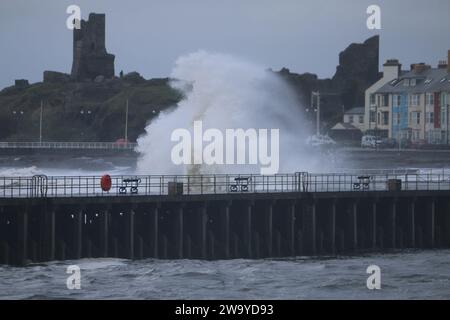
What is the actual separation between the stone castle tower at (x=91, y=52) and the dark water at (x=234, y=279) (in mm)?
101580

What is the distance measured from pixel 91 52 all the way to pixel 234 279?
11655 cm

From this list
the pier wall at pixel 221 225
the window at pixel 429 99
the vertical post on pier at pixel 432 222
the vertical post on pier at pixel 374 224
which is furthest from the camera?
the window at pixel 429 99

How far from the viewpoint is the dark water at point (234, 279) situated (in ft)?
168

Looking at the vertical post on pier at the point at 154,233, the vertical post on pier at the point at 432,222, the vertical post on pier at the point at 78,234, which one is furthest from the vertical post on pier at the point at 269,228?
the vertical post on pier at the point at 78,234

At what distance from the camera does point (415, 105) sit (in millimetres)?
117312

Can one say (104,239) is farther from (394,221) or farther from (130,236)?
(394,221)

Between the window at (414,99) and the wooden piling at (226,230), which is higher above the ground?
the window at (414,99)

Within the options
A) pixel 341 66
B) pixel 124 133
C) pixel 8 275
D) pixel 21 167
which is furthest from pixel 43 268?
pixel 341 66

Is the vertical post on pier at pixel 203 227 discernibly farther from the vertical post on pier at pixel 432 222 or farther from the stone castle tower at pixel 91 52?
the stone castle tower at pixel 91 52

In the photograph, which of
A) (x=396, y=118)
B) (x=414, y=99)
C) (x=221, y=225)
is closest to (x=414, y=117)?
(x=396, y=118)

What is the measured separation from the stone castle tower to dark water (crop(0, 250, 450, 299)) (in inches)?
3999

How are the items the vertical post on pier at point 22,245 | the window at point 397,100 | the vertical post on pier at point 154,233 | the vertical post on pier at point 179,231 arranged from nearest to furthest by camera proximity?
the vertical post on pier at point 22,245 → the vertical post on pier at point 154,233 → the vertical post on pier at point 179,231 → the window at point 397,100

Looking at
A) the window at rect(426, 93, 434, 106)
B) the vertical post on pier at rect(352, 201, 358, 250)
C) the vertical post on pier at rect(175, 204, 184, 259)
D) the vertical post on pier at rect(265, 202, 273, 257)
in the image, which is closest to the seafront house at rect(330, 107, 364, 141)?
the window at rect(426, 93, 434, 106)

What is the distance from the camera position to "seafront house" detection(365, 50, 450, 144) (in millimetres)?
115000
